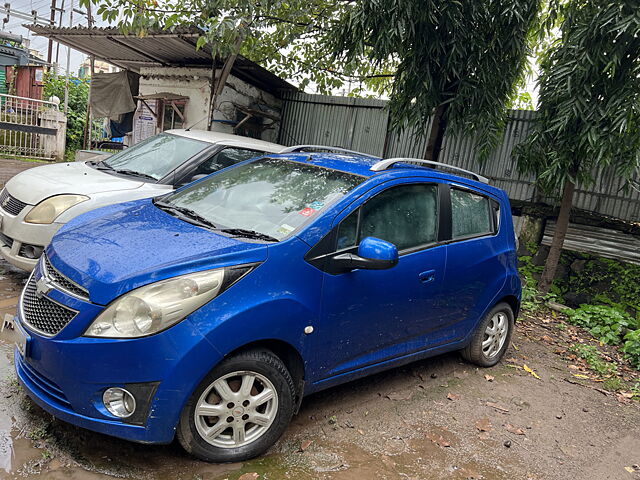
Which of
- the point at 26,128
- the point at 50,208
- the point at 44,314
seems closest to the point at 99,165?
the point at 50,208

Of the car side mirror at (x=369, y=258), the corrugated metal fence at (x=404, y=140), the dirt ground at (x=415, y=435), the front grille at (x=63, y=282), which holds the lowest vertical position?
the dirt ground at (x=415, y=435)

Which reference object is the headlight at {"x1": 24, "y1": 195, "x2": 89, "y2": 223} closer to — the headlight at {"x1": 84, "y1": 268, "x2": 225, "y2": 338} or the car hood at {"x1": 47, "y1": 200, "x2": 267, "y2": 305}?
the car hood at {"x1": 47, "y1": 200, "x2": 267, "y2": 305}

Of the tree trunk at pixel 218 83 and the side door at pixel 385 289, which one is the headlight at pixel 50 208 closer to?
the side door at pixel 385 289

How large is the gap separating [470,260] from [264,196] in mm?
1702

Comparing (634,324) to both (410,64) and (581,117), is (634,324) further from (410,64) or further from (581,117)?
(410,64)

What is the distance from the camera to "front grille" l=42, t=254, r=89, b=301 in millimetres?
2549

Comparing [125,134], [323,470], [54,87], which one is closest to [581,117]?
[323,470]

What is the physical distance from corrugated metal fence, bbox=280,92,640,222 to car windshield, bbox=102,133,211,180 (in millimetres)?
3351

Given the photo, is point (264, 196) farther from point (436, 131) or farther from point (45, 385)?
point (436, 131)

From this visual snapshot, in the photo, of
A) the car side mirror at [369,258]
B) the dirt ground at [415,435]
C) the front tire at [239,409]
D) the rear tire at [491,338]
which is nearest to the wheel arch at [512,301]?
the rear tire at [491,338]

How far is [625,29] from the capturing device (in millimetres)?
5105

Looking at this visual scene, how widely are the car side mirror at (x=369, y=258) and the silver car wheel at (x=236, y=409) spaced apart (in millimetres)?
784

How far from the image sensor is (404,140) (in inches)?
380

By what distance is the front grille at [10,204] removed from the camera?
4.61 metres
